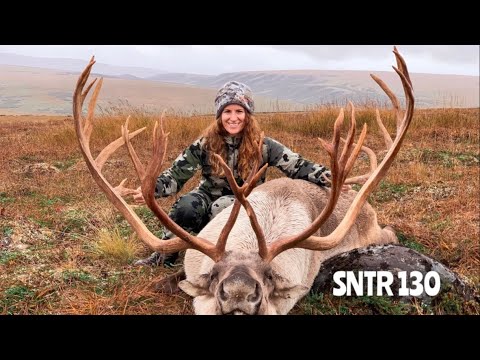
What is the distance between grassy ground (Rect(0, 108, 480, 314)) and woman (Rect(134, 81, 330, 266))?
562 mm

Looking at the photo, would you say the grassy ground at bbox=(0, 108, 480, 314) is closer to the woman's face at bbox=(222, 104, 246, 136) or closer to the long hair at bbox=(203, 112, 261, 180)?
the long hair at bbox=(203, 112, 261, 180)

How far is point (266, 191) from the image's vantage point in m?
4.56

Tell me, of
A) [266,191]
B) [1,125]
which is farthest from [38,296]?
[1,125]

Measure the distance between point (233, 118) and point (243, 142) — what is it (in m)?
0.24

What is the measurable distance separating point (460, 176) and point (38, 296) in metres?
6.36

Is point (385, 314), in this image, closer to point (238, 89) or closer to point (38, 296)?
point (238, 89)

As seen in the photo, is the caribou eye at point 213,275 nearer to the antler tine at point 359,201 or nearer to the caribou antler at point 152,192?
the caribou antler at point 152,192

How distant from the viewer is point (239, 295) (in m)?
3.12

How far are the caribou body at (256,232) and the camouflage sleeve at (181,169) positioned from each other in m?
0.82

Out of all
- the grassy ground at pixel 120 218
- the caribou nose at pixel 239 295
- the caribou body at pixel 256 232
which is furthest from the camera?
the grassy ground at pixel 120 218

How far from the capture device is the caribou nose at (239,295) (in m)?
3.12

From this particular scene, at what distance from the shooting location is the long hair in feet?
16.9

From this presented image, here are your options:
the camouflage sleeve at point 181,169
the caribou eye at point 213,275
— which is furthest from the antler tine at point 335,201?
the camouflage sleeve at point 181,169

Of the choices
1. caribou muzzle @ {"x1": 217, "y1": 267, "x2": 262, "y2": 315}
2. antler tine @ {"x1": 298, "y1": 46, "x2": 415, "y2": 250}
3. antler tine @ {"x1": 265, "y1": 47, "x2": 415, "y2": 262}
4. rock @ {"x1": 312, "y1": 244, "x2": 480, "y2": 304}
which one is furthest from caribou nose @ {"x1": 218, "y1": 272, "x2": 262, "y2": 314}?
rock @ {"x1": 312, "y1": 244, "x2": 480, "y2": 304}
